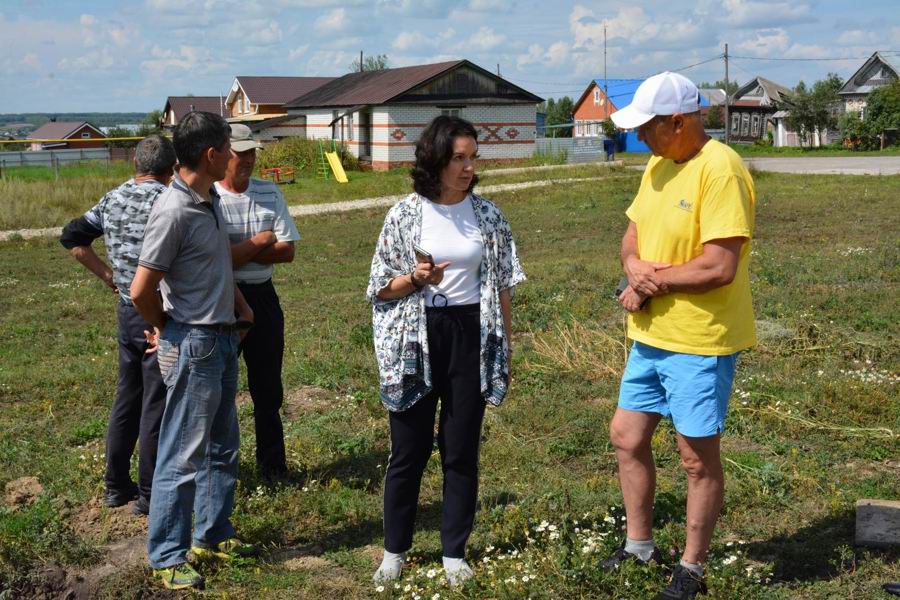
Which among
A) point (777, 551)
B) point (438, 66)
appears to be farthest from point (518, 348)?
point (438, 66)

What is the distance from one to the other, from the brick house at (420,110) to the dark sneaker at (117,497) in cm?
3332

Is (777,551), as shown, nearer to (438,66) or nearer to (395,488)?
(395,488)

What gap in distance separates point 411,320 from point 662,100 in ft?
4.39

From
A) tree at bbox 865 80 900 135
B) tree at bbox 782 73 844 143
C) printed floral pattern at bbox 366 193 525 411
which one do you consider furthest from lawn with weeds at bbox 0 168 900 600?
tree at bbox 782 73 844 143

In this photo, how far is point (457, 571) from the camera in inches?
157

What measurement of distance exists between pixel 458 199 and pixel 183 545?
1953 mm

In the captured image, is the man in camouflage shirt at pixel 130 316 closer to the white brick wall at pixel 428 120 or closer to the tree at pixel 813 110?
the white brick wall at pixel 428 120

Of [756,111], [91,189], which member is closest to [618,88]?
[756,111]

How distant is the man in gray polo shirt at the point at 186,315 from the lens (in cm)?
395

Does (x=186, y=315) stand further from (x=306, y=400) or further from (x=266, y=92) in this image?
(x=266, y=92)

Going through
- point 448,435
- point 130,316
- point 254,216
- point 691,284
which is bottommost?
point 448,435

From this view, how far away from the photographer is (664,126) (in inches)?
144

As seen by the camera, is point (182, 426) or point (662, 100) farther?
point (182, 426)

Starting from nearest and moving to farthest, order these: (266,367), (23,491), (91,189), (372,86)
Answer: (266,367), (23,491), (91,189), (372,86)
